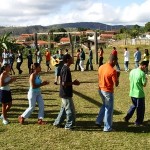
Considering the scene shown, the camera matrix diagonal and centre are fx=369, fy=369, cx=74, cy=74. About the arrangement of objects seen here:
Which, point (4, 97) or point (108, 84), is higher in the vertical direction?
point (108, 84)

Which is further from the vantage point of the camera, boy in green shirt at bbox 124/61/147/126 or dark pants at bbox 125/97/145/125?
dark pants at bbox 125/97/145/125

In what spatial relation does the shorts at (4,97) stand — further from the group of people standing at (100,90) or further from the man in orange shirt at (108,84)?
the man in orange shirt at (108,84)

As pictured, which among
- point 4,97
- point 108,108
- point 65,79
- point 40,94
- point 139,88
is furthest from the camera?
point 4,97

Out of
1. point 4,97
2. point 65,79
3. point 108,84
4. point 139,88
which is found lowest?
point 4,97

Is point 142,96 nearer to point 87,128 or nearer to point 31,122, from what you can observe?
point 87,128

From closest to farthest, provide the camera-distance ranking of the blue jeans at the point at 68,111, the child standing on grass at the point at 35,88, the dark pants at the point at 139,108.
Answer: the blue jeans at the point at 68,111 < the child standing on grass at the point at 35,88 < the dark pants at the point at 139,108

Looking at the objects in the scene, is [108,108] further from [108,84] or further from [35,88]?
[35,88]

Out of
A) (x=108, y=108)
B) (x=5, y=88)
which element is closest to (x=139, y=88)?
(x=108, y=108)

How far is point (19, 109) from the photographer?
11.4 metres

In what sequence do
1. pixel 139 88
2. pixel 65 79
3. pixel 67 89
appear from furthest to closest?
pixel 139 88
pixel 67 89
pixel 65 79

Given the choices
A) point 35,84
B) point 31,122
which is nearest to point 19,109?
point 31,122

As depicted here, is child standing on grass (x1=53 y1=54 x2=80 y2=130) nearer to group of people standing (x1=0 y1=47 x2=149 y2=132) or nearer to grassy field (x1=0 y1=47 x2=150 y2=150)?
group of people standing (x1=0 y1=47 x2=149 y2=132)

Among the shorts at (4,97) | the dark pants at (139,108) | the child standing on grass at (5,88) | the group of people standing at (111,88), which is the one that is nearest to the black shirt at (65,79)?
the group of people standing at (111,88)

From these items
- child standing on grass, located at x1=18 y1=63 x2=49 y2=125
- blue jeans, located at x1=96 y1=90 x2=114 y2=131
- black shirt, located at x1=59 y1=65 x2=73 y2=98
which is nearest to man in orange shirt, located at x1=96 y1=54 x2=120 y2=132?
blue jeans, located at x1=96 y1=90 x2=114 y2=131
